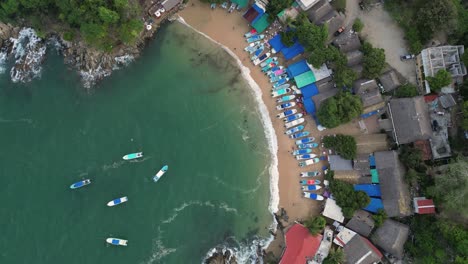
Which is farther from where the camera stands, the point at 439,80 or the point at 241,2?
the point at 241,2

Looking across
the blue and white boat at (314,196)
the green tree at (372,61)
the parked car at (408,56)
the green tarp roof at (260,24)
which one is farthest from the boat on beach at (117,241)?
the parked car at (408,56)

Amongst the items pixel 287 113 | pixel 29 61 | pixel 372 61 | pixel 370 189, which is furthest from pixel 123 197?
pixel 372 61

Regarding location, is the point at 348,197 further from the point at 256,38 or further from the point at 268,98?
the point at 256,38

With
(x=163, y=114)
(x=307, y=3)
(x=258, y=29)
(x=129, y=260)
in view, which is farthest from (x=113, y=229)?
(x=307, y=3)

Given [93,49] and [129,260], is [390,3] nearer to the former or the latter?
[93,49]

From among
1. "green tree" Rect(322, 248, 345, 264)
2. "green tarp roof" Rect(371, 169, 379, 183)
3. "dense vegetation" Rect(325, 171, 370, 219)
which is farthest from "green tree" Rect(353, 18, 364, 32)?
"green tree" Rect(322, 248, 345, 264)

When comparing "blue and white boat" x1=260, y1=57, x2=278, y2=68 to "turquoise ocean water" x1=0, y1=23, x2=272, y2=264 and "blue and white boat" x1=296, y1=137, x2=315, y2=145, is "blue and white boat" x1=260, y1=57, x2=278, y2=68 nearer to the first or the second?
"turquoise ocean water" x1=0, y1=23, x2=272, y2=264
